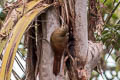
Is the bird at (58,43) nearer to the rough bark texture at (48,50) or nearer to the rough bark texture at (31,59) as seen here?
the rough bark texture at (48,50)

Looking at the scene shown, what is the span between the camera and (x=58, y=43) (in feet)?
3.89

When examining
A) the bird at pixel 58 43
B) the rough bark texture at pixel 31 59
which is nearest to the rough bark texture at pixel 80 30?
the bird at pixel 58 43

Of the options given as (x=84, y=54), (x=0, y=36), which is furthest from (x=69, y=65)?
(x=0, y=36)

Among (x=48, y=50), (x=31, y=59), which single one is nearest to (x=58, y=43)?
(x=48, y=50)

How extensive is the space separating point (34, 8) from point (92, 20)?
628 millimetres

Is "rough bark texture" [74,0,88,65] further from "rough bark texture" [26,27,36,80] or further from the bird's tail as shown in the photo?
"rough bark texture" [26,27,36,80]

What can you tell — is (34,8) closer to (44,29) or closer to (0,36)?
(44,29)

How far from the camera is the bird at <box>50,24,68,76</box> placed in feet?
3.85

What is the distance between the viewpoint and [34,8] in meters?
1.15

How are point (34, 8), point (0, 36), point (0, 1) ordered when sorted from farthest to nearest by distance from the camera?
point (0, 1) < point (34, 8) < point (0, 36)

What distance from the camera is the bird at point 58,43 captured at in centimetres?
117

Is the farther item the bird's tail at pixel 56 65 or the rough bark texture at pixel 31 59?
the rough bark texture at pixel 31 59

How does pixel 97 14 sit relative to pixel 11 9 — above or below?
below

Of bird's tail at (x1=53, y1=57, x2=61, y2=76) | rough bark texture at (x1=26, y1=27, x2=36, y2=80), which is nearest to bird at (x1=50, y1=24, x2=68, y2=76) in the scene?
bird's tail at (x1=53, y1=57, x2=61, y2=76)
